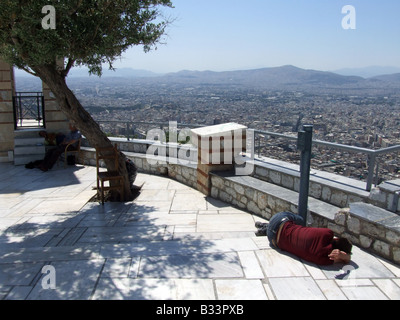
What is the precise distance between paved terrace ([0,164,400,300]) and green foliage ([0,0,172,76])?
2819 mm

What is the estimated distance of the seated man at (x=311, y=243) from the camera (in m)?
3.63

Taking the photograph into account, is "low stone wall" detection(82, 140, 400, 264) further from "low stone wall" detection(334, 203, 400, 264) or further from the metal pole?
the metal pole

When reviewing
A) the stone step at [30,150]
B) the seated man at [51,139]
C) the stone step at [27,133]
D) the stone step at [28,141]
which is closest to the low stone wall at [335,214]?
the seated man at [51,139]

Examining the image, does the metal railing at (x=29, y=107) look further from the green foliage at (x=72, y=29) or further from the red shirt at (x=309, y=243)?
the red shirt at (x=309, y=243)

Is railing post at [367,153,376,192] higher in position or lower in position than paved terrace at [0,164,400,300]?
higher

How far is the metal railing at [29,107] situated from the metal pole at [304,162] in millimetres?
9182

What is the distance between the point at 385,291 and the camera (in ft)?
10.4

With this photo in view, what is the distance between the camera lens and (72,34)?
5586mm

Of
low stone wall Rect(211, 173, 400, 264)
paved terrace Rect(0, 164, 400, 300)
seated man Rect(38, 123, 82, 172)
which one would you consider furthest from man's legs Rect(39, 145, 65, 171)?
low stone wall Rect(211, 173, 400, 264)

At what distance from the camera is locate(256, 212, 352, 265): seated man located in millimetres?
3627

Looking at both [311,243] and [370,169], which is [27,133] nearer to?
[311,243]
